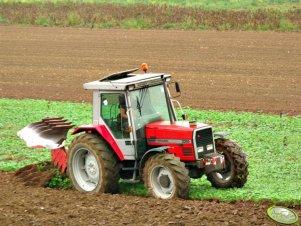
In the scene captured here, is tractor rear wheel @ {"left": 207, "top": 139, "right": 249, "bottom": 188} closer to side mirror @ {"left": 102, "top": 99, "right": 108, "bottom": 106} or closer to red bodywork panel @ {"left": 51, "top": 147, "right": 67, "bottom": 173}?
side mirror @ {"left": 102, "top": 99, "right": 108, "bottom": 106}

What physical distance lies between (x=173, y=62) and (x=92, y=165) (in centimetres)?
2150

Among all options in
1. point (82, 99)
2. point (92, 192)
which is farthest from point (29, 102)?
point (92, 192)

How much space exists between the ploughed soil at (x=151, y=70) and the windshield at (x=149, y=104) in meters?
1.45

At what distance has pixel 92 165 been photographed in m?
14.3

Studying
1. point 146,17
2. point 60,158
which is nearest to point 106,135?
point 60,158

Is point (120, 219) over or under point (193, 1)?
under

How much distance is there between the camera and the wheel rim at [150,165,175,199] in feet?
43.5

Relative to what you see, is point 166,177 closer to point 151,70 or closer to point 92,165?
point 92,165

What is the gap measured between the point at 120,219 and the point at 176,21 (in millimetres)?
38962

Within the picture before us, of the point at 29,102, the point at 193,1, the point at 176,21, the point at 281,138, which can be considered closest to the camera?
the point at 281,138

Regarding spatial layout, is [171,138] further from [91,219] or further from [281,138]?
[281,138]

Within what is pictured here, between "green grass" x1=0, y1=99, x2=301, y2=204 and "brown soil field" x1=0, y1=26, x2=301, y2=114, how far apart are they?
2.14 meters

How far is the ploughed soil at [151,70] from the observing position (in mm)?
12023

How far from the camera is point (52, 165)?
15.6 meters
